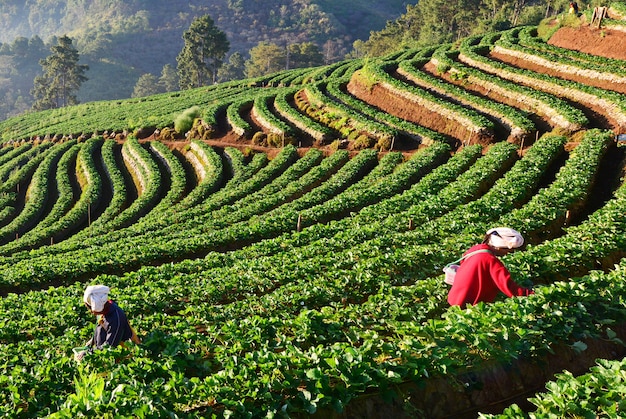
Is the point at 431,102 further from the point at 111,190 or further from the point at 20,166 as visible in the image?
the point at 20,166

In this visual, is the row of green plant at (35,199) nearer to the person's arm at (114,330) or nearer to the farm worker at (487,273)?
the person's arm at (114,330)

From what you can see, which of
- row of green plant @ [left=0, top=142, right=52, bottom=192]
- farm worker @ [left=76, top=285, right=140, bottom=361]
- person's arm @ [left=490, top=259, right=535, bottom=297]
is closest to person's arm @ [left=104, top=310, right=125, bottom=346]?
farm worker @ [left=76, top=285, right=140, bottom=361]

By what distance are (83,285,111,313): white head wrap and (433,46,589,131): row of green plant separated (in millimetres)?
31906

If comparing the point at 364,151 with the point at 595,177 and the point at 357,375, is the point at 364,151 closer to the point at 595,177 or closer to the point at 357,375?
the point at 595,177

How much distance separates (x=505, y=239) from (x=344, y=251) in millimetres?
8466

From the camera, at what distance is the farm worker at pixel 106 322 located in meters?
7.89

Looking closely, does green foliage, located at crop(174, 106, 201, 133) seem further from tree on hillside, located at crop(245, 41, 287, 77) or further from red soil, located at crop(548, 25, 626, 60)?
tree on hillside, located at crop(245, 41, 287, 77)

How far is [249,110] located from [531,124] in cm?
3304

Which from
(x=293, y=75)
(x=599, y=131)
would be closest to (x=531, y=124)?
(x=599, y=131)

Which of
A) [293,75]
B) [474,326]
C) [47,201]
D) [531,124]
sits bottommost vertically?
[47,201]

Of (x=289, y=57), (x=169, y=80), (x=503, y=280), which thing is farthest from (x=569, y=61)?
(x=169, y=80)

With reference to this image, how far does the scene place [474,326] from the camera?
23.5 ft

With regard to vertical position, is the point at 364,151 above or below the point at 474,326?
below

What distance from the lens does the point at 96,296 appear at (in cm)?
787
